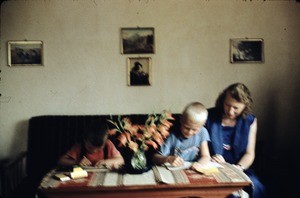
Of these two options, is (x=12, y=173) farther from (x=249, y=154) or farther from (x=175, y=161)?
(x=249, y=154)

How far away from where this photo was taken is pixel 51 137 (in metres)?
3.32

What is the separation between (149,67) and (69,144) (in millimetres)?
1204

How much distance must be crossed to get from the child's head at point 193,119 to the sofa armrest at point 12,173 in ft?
5.39

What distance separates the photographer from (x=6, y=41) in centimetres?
352

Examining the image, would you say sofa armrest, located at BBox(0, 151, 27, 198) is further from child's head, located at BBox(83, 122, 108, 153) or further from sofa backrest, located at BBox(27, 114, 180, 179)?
child's head, located at BBox(83, 122, 108, 153)

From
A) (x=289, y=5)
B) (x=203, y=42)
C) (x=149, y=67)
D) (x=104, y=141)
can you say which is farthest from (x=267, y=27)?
(x=104, y=141)

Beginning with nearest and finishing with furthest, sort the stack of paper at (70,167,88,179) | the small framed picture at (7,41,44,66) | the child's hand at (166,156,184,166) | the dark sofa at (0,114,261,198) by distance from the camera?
1. the stack of paper at (70,167,88,179)
2. the child's hand at (166,156,184,166)
3. the dark sofa at (0,114,261,198)
4. the small framed picture at (7,41,44,66)

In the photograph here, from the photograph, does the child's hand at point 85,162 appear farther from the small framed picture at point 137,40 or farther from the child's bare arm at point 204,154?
the small framed picture at point 137,40

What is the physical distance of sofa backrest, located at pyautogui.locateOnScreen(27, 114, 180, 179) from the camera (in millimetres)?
3303

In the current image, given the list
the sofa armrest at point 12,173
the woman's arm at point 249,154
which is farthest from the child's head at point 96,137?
the woman's arm at point 249,154

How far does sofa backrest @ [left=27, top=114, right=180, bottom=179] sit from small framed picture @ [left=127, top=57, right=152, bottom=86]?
0.45 m

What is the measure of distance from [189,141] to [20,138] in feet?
6.75

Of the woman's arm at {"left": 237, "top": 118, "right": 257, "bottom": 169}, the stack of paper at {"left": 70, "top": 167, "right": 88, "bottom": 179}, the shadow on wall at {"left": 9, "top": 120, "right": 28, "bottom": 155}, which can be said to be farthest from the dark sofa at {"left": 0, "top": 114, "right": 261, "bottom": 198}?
the stack of paper at {"left": 70, "top": 167, "right": 88, "bottom": 179}

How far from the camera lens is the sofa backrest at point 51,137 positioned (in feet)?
10.8
